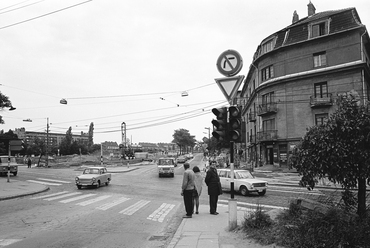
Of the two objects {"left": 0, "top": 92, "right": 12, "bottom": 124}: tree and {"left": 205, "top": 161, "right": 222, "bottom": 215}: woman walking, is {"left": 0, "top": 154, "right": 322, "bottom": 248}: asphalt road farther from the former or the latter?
{"left": 0, "top": 92, "right": 12, "bottom": 124}: tree

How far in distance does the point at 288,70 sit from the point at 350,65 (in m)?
6.86

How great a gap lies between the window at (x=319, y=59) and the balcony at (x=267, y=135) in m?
9.27

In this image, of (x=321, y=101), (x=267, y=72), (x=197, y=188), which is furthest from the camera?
(x=267, y=72)

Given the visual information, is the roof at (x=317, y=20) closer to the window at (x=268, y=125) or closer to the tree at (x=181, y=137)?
the window at (x=268, y=125)

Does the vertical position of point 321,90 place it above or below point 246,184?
above

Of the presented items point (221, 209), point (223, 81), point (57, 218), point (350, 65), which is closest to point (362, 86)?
point (350, 65)

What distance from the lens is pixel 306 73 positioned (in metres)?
35.6

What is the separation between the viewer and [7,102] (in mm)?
26031

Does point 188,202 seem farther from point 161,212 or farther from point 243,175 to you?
point 243,175

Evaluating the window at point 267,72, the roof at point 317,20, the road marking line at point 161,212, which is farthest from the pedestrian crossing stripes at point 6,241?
the window at point 267,72

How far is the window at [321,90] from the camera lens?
34819mm

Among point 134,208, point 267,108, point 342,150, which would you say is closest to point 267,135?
point 267,108

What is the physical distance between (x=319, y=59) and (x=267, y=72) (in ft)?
23.0

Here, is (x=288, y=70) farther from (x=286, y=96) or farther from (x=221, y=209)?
(x=221, y=209)
